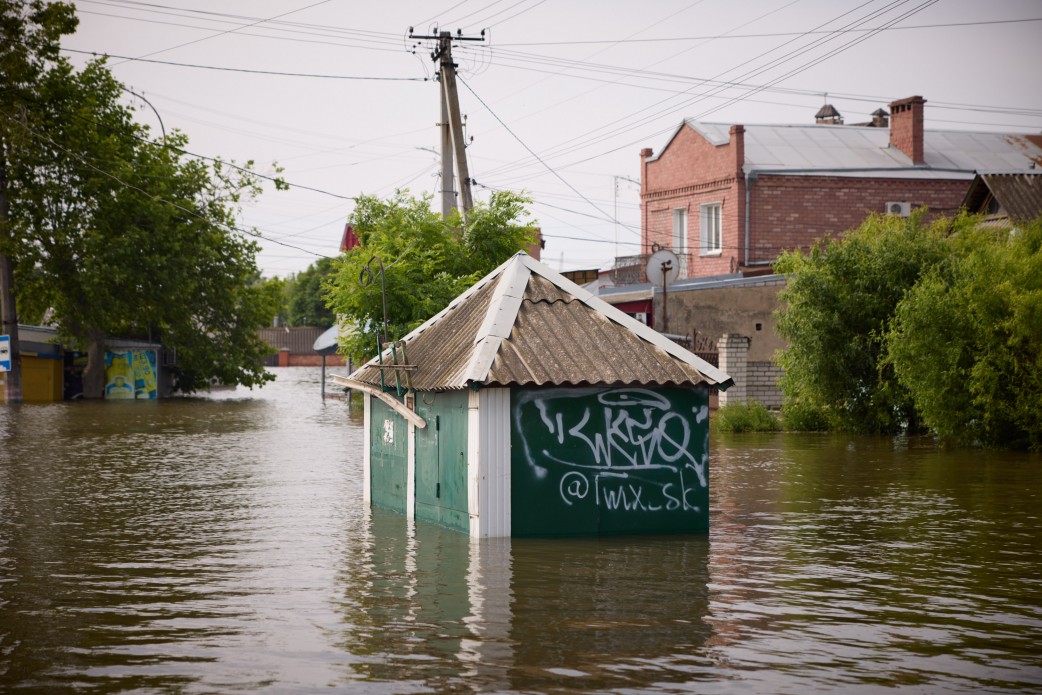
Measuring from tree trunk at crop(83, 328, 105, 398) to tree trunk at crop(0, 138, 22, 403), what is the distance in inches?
149

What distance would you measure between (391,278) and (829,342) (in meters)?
10.3

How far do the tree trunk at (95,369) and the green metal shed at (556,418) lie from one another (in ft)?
137

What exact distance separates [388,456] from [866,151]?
1478 inches

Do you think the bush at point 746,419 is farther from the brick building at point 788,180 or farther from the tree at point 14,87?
the tree at point 14,87

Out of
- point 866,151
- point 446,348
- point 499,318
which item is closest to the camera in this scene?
point 499,318

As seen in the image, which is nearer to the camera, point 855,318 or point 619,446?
point 619,446

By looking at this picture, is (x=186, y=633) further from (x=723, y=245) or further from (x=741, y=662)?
(x=723, y=245)

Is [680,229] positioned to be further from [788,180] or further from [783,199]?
[788,180]

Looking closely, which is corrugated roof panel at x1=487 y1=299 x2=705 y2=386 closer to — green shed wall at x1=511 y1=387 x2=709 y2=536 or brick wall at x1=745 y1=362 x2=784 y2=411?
green shed wall at x1=511 y1=387 x2=709 y2=536

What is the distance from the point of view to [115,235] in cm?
5072

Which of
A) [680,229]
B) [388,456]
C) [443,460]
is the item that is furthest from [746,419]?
[680,229]

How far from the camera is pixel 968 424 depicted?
80.6 feet

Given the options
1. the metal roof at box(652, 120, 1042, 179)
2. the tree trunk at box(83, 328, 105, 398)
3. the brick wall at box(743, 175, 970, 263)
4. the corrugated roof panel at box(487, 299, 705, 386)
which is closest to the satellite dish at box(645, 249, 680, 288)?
the brick wall at box(743, 175, 970, 263)

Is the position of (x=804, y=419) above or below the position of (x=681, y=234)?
below
